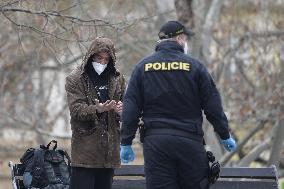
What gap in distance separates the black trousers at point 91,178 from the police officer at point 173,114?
0.77 meters

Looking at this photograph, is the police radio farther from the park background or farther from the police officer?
the park background

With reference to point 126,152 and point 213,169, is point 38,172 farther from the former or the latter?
point 213,169

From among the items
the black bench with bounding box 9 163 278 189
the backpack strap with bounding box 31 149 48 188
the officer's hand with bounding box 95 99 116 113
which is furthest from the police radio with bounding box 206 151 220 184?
the black bench with bounding box 9 163 278 189

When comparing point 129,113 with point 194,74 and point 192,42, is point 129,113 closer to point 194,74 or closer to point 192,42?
point 194,74

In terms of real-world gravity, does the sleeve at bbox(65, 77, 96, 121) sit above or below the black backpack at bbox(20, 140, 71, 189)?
above

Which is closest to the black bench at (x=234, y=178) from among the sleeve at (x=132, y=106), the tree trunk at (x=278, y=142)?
the sleeve at (x=132, y=106)

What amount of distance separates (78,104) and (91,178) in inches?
25.8

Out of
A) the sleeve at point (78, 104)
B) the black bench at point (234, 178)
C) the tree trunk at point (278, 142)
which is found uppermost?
the sleeve at point (78, 104)

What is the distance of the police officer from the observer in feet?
25.9

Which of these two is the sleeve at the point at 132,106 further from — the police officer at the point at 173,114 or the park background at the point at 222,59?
the park background at the point at 222,59

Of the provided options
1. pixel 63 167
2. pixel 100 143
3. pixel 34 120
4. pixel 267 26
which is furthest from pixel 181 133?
pixel 34 120

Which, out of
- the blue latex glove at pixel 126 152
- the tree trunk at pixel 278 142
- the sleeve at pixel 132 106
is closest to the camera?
the sleeve at pixel 132 106

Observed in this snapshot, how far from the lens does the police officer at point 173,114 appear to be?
7.91 metres

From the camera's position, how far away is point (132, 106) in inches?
314
